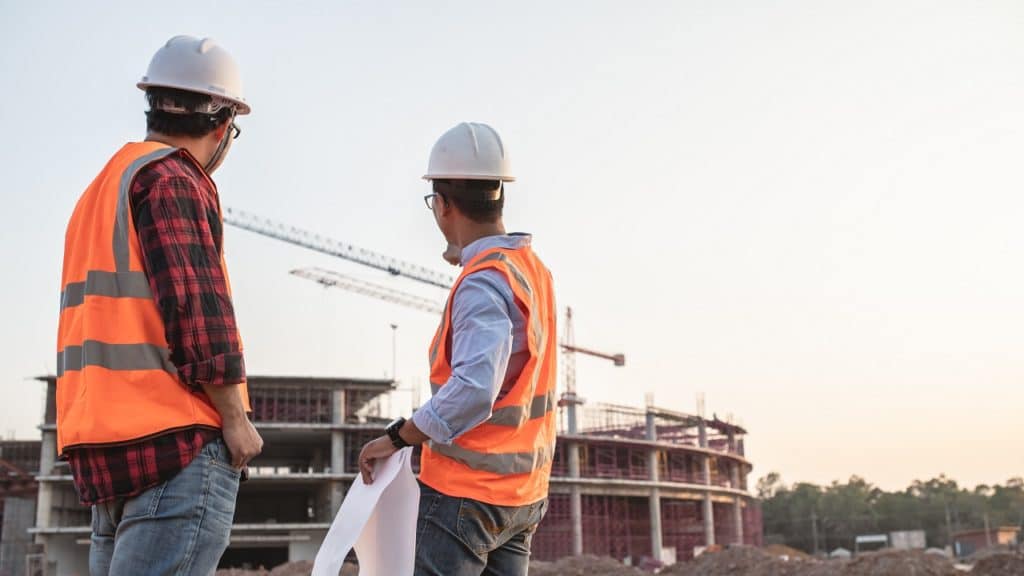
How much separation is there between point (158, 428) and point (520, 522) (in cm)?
100

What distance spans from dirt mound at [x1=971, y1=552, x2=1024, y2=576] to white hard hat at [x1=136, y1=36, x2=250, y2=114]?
9743mm

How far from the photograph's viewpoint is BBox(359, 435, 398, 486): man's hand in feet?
7.77

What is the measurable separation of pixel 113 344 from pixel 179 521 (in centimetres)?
38

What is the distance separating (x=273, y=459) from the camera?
48.4 metres

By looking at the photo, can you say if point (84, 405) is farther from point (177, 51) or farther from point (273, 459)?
point (273, 459)

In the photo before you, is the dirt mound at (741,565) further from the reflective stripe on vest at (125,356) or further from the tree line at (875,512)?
the tree line at (875,512)

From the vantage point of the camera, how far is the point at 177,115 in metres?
2.21

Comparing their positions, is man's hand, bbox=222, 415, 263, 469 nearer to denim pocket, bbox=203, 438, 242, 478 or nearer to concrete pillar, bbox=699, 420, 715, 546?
denim pocket, bbox=203, 438, 242, 478

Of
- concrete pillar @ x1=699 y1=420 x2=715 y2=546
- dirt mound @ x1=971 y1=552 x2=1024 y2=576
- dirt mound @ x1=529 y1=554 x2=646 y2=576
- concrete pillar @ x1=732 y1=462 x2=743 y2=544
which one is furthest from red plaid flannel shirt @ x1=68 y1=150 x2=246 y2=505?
concrete pillar @ x1=732 y1=462 x2=743 y2=544

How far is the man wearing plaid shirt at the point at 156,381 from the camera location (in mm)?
1840

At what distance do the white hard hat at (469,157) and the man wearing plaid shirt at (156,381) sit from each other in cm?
72

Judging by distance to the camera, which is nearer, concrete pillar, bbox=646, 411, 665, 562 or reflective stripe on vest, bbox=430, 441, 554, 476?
reflective stripe on vest, bbox=430, 441, 554, 476

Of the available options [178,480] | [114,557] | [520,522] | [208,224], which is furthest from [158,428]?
[520,522]

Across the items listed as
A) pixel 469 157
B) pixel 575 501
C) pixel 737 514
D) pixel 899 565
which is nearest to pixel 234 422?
pixel 469 157
